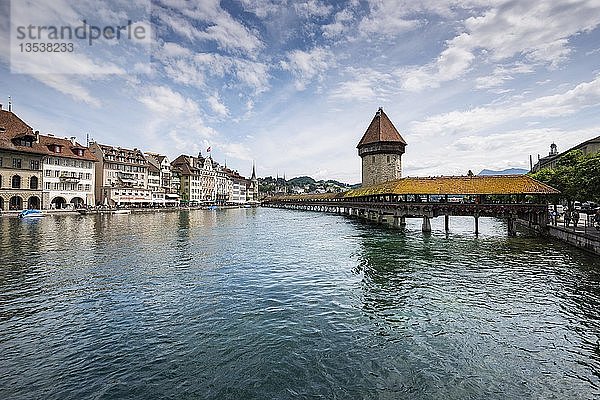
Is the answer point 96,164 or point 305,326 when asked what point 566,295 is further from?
point 96,164

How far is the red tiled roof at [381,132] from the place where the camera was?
63906mm

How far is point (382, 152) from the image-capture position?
209 feet

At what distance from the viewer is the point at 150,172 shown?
95438mm

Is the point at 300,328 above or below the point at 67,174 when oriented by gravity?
below

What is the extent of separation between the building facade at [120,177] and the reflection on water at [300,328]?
68.0 m

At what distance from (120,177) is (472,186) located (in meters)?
77.7

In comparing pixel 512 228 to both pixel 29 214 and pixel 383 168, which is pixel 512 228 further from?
pixel 29 214

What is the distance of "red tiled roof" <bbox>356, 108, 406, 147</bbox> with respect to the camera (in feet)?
210

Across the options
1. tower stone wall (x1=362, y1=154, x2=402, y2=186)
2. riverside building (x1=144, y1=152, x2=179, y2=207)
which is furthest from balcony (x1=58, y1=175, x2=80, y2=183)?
tower stone wall (x1=362, y1=154, x2=402, y2=186)

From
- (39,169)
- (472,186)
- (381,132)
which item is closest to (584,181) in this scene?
(472,186)

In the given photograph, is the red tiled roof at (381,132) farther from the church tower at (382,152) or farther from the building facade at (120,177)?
the building facade at (120,177)

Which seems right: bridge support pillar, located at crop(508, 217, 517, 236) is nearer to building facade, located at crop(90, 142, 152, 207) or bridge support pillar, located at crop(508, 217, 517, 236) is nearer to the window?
the window

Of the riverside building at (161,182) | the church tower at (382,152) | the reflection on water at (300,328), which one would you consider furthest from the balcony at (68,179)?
the church tower at (382,152)

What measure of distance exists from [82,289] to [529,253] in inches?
989
